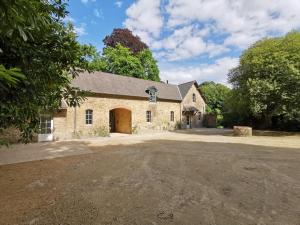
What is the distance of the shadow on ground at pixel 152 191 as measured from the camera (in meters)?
3.97

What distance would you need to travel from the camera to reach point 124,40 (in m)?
33.9

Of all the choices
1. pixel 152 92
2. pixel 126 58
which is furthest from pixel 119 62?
pixel 152 92

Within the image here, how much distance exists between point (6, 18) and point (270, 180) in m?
6.78

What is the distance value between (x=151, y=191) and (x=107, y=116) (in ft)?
43.7

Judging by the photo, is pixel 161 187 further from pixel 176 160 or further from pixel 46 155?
pixel 46 155

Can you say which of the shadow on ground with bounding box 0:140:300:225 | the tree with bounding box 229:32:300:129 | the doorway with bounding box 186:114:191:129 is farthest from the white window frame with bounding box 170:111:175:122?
the shadow on ground with bounding box 0:140:300:225

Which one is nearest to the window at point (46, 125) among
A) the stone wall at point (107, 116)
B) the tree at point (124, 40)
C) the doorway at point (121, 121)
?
the stone wall at point (107, 116)

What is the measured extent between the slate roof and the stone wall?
1.77 ft

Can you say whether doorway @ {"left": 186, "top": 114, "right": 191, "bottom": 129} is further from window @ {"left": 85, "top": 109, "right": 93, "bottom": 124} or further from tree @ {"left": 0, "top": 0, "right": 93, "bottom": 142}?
tree @ {"left": 0, "top": 0, "right": 93, "bottom": 142}

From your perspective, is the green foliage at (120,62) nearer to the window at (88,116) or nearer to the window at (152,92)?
the window at (152,92)

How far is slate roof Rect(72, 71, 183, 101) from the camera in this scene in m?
17.3

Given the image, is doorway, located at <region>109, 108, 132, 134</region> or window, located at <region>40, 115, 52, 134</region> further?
doorway, located at <region>109, 108, 132, 134</region>

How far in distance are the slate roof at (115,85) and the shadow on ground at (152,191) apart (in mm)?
9701

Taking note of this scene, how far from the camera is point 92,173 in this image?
6.82m
